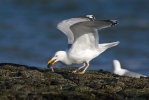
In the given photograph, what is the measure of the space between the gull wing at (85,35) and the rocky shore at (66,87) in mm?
1062

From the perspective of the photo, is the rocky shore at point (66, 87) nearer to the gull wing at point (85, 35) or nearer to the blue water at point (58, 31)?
the gull wing at point (85, 35)

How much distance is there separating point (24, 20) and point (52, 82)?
55.9ft

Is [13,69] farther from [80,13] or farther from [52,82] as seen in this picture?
[80,13]

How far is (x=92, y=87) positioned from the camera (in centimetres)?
765

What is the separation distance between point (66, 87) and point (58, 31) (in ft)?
48.4

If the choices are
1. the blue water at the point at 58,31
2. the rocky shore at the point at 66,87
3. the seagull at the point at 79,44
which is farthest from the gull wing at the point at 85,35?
the blue water at the point at 58,31

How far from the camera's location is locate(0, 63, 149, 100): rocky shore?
6953mm

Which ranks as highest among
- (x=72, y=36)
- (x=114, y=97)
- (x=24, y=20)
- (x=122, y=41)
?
(x=24, y=20)

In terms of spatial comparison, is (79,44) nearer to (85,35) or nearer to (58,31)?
(85,35)

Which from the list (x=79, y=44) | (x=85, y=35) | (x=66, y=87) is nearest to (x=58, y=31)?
(x=79, y=44)

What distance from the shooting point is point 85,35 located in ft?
33.0

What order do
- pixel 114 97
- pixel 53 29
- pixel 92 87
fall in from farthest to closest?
pixel 53 29 < pixel 92 87 < pixel 114 97

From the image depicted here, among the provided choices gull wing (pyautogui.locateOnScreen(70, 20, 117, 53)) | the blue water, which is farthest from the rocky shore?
the blue water

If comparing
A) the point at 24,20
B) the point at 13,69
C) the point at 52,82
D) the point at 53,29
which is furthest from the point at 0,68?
the point at 24,20
